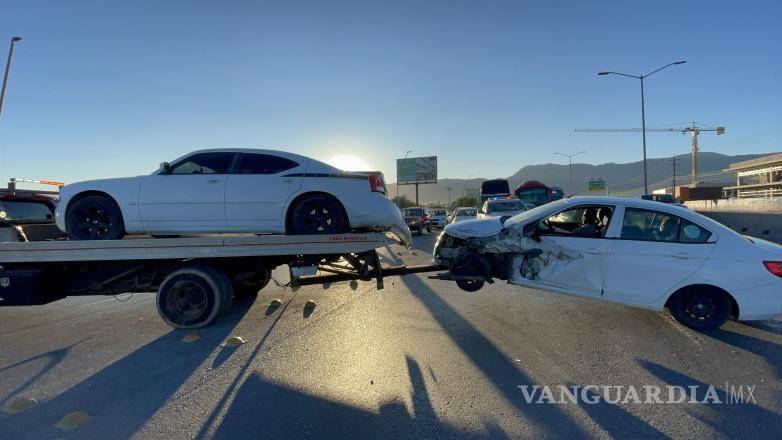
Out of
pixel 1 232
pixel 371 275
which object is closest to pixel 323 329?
pixel 371 275

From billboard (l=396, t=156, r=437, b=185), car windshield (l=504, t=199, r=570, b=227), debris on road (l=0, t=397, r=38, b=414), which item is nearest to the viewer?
debris on road (l=0, t=397, r=38, b=414)

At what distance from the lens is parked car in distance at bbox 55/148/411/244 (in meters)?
5.35

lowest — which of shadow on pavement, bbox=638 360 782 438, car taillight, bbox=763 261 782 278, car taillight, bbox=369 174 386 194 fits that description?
shadow on pavement, bbox=638 360 782 438

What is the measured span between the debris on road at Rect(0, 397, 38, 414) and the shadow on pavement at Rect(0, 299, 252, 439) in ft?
0.28

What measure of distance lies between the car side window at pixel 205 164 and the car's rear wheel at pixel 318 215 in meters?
1.10

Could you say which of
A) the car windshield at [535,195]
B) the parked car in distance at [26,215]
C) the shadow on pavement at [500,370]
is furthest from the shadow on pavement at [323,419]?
the car windshield at [535,195]

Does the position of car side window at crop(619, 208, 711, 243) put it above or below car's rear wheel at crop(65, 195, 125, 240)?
below

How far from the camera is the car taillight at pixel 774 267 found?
4457 millimetres

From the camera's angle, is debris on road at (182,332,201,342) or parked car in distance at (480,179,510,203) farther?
parked car in distance at (480,179,510,203)

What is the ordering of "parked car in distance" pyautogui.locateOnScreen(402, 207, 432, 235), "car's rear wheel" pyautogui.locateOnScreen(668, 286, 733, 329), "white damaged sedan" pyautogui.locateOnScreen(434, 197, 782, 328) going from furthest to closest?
1. "parked car in distance" pyautogui.locateOnScreen(402, 207, 432, 235)
2. "car's rear wheel" pyautogui.locateOnScreen(668, 286, 733, 329)
3. "white damaged sedan" pyautogui.locateOnScreen(434, 197, 782, 328)

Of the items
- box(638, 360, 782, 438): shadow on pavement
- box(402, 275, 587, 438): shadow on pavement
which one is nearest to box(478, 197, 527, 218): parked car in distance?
box(402, 275, 587, 438): shadow on pavement

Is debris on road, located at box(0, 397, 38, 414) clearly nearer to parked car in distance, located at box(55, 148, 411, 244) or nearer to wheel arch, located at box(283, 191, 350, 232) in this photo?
parked car in distance, located at box(55, 148, 411, 244)

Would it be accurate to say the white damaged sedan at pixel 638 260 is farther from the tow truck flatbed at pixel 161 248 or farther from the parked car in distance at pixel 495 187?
the parked car in distance at pixel 495 187

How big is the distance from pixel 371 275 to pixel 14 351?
169 inches
